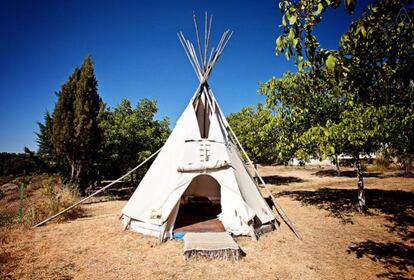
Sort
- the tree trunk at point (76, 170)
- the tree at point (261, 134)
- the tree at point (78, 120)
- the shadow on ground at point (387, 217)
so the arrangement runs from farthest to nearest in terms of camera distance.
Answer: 1. the tree trunk at point (76, 170)
2. the tree at point (78, 120)
3. the tree at point (261, 134)
4. the shadow on ground at point (387, 217)

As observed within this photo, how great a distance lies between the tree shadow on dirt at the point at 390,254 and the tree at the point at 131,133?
418 inches

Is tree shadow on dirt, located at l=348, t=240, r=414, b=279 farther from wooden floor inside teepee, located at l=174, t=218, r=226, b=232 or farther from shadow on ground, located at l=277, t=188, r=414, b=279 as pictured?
wooden floor inside teepee, located at l=174, t=218, r=226, b=232

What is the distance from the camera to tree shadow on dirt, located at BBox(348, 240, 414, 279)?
4.75 meters

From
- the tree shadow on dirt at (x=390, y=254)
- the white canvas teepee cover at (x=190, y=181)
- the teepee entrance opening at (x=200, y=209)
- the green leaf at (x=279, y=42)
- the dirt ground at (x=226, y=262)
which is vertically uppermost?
the green leaf at (x=279, y=42)

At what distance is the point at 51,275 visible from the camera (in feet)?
15.3

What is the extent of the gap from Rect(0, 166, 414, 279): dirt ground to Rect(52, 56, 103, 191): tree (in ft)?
17.6

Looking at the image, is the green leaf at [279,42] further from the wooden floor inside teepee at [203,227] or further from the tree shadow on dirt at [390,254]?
the wooden floor inside teepee at [203,227]

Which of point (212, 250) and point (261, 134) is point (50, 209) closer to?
point (212, 250)

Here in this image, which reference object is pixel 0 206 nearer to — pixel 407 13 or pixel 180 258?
pixel 180 258

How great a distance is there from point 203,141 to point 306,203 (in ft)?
22.8

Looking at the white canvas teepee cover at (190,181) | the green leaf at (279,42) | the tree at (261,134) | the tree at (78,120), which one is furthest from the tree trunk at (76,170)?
the green leaf at (279,42)

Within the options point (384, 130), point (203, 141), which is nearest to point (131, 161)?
point (203, 141)

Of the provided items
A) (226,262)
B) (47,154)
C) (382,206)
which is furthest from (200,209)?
(47,154)

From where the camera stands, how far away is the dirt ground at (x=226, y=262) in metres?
4.73
